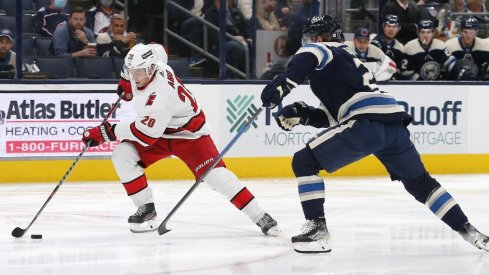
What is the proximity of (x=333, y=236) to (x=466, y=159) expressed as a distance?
14.6 feet

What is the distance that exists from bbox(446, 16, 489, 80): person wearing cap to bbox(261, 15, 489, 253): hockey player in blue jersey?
17.4 ft

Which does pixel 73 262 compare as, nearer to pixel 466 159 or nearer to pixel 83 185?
pixel 83 185

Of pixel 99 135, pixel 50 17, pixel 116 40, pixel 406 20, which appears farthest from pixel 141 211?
pixel 406 20

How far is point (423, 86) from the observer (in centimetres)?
1031

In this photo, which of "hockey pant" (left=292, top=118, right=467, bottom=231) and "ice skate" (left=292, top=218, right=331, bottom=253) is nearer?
"hockey pant" (left=292, top=118, right=467, bottom=231)

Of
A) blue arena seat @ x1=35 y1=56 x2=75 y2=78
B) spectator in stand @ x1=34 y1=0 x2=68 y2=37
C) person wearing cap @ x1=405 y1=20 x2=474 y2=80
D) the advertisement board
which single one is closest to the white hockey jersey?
the advertisement board

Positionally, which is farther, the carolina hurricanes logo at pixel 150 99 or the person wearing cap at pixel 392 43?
the person wearing cap at pixel 392 43

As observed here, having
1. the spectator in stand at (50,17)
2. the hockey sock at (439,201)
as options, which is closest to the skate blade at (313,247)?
the hockey sock at (439,201)

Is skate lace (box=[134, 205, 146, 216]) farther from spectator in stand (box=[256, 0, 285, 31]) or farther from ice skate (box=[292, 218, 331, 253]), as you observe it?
spectator in stand (box=[256, 0, 285, 31])

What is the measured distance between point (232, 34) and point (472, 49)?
2.32m

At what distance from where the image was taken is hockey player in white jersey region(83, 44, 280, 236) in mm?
6027

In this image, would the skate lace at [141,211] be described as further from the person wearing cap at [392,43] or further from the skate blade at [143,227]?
the person wearing cap at [392,43]

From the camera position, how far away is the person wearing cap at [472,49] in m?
10.7

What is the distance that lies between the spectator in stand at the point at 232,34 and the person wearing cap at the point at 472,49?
2015mm
